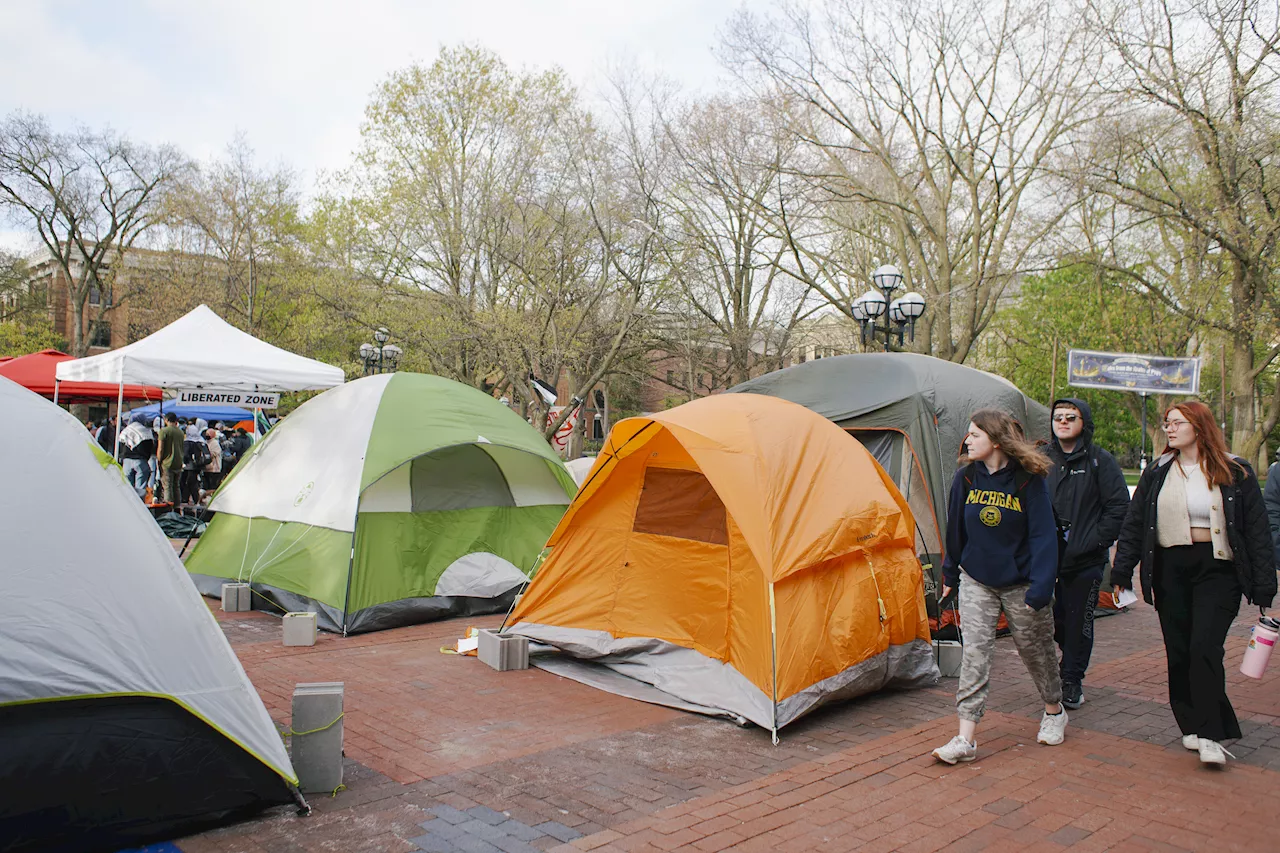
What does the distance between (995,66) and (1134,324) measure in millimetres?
13507

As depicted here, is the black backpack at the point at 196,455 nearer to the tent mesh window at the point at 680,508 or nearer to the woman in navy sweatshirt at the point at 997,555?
the tent mesh window at the point at 680,508

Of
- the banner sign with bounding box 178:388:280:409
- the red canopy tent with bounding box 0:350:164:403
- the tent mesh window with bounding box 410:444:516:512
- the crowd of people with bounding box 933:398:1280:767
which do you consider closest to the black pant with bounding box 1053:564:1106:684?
the crowd of people with bounding box 933:398:1280:767

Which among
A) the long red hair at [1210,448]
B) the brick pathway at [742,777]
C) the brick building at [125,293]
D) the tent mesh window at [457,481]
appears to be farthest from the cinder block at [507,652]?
the brick building at [125,293]

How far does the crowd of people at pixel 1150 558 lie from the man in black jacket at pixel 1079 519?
457mm

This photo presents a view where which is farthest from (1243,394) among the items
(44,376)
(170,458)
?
(44,376)

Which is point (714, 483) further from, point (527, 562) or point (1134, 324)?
point (1134, 324)

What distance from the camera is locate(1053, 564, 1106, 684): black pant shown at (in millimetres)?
5648

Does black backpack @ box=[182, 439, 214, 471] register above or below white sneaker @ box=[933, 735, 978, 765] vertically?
above

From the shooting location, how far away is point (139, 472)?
1559cm

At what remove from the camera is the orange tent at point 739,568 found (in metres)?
5.45

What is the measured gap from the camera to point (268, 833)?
371cm

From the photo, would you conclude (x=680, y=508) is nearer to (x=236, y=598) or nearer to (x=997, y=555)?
(x=997, y=555)

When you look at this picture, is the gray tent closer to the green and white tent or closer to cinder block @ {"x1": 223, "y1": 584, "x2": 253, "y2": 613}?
the green and white tent

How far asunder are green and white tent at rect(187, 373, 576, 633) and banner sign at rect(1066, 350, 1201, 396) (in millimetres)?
15709
